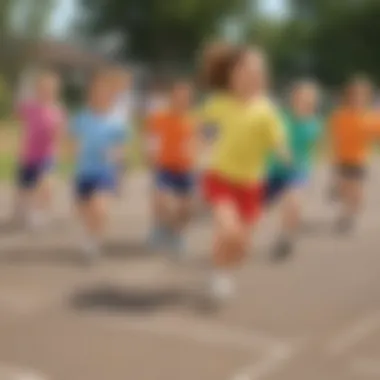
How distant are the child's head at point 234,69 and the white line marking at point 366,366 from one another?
1659 mm

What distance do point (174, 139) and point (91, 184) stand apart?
1.13 m

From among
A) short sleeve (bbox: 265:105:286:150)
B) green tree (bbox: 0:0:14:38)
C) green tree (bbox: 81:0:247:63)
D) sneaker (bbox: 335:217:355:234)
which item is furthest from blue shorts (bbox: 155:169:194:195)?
green tree (bbox: 0:0:14:38)

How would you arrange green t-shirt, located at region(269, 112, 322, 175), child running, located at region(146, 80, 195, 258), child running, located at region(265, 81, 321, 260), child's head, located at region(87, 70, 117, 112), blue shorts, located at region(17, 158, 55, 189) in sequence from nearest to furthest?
1. child's head, located at region(87, 70, 117, 112)
2. child running, located at region(265, 81, 321, 260)
3. child running, located at region(146, 80, 195, 258)
4. green t-shirt, located at region(269, 112, 322, 175)
5. blue shorts, located at region(17, 158, 55, 189)

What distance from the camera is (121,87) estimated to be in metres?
6.59

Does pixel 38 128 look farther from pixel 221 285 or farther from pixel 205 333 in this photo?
pixel 205 333

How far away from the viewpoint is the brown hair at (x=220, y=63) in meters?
5.36

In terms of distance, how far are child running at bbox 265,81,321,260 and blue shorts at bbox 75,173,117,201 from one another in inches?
47.6

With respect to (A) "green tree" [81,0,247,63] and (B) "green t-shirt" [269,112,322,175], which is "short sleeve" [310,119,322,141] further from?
(A) "green tree" [81,0,247,63]

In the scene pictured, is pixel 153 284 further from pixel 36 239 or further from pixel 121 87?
pixel 36 239

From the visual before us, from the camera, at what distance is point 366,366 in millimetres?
4453

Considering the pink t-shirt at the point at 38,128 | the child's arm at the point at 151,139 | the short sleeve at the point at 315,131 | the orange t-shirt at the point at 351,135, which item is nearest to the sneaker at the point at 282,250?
the short sleeve at the point at 315,131

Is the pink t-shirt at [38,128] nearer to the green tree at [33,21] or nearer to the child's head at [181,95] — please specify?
the child's head at [181,95]

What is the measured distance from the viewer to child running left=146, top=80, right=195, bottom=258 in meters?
7.41

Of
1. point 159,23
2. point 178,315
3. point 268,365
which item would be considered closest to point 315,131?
point 178,315
